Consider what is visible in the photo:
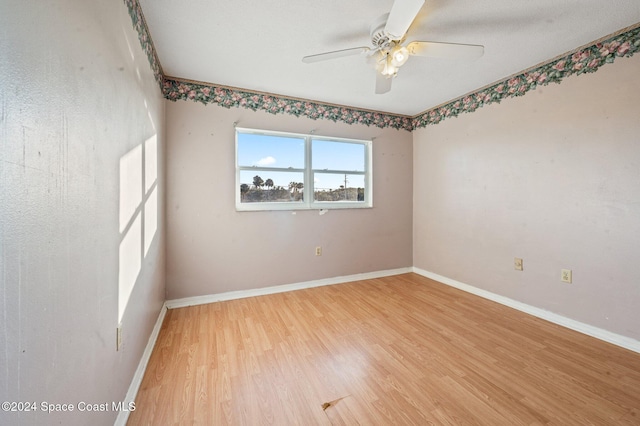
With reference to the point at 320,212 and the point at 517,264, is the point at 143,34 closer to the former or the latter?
the point at 320,212

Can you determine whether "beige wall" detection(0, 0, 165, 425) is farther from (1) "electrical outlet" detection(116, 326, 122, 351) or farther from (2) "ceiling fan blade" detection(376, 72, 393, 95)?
(2) "ceiling fan blade" detection(376, 72, 393, 95)

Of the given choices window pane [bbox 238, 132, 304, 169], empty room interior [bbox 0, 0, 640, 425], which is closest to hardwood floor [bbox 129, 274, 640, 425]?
empty room interior [bbox 0, 0, 640, 425]

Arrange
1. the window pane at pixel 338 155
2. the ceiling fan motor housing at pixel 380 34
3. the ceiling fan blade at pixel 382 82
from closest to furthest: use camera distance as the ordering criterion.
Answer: the ceiling fan motor housing at pixel 380 34 < the ceiling fan blade at pixel 382 82 < the window pane at pixel 338 155

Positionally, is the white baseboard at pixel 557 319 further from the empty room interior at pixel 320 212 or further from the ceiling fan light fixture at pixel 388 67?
the ceiling fan light fixture at pixel 388 67

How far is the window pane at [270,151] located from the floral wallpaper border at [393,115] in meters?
0.33

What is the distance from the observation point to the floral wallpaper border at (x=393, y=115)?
1.87m

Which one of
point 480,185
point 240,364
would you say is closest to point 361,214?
point 480,185

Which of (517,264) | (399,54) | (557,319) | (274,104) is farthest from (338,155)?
(557,319)

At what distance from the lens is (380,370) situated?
1.64 meters

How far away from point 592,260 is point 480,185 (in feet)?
3.90

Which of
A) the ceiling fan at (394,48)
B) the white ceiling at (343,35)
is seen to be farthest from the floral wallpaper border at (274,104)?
the ceiling fan at (394,48)

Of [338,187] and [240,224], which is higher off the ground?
[338,187]

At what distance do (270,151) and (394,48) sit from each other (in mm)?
1749

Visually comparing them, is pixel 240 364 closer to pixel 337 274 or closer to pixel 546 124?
pixel 337 274
